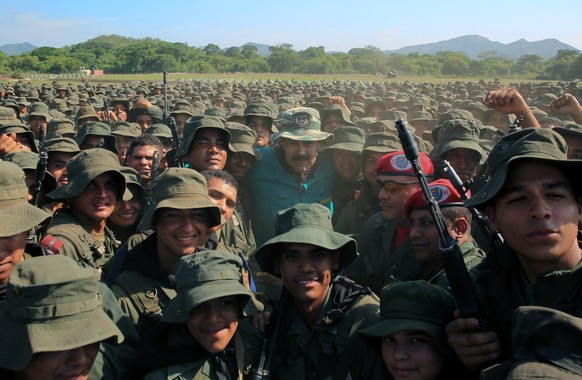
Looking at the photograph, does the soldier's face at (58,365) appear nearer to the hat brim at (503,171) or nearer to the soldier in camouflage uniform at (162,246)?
the soldier in camouflage uniform at (162,246)

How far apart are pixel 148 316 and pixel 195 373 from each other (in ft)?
2.07

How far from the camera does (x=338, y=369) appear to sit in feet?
10.3

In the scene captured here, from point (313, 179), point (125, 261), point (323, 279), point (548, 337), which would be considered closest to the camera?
point (548, 337)

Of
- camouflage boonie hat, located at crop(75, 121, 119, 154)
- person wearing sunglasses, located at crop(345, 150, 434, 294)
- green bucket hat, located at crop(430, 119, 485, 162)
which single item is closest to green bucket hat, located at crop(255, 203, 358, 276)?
person wearing sunglasses, located at crop(345, 150, 434, 294)

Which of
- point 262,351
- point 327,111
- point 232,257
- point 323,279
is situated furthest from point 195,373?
point 327,111

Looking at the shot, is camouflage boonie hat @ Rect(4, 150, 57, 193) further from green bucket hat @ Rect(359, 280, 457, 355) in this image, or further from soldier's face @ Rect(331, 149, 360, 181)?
green bucket hat @ Rect(359, 280, 457, 355)

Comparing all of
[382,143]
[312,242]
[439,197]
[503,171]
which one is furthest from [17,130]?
[503,171]

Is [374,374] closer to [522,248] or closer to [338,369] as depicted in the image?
[338,369]

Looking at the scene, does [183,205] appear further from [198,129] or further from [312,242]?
[198,129]

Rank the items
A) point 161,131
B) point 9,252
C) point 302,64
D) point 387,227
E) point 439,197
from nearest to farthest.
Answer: point 9,252 → point 439,197 → point 387,227 → point 161,131 → point 302,64

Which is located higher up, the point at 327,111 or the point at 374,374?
→ the point at 327,111

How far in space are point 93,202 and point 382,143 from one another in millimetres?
3422

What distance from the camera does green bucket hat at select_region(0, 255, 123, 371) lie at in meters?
2.48

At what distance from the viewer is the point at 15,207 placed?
3.49 metres
